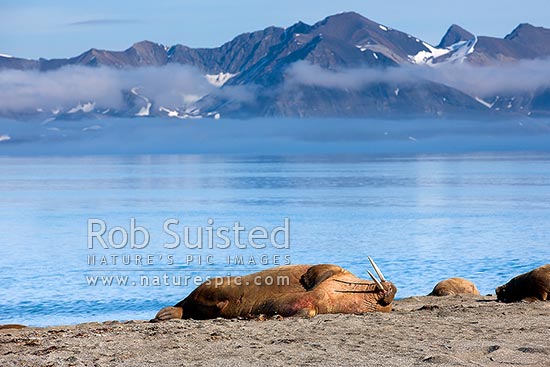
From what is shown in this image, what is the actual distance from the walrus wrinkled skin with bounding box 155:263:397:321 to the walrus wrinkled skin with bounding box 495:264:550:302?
418 centimetres

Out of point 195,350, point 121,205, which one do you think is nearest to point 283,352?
point 195,350

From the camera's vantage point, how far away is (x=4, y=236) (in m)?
50.7

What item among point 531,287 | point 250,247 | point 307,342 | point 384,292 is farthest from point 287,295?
point 250,247

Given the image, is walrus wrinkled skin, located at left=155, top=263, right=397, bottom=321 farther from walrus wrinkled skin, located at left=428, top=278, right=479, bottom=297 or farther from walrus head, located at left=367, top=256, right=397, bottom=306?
walrus wrinkled skin, located at left=428, top=278, right=479, bottom=297

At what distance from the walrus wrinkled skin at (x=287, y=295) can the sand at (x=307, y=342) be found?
1.67 feet

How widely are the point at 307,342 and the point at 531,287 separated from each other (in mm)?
7603

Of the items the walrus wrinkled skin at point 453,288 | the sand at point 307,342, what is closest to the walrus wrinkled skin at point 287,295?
the sand at point 307,342

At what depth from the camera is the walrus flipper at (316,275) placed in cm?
1552

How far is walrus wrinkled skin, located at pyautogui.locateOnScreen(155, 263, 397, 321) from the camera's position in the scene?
1512 centimetres

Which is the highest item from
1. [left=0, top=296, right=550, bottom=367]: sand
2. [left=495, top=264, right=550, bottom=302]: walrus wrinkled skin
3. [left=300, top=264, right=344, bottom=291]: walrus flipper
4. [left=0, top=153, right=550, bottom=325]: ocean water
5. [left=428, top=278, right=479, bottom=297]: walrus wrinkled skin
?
[left=300, top=264, right=344, bottom=291]: walrus flipper

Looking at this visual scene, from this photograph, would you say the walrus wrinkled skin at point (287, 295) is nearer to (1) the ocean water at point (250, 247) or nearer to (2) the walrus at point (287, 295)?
(2) the walrus at point (287, 295)

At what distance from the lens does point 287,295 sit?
1534cm

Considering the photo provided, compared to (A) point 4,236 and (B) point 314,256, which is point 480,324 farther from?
(A) point 4,236

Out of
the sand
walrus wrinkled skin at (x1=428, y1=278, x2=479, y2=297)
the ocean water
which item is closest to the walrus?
the sand
